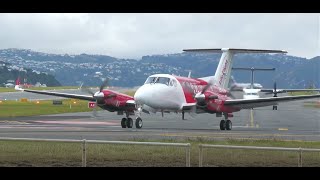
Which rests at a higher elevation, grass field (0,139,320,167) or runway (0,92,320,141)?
runway (0,92,320,141)

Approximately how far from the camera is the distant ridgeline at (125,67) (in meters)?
72.2

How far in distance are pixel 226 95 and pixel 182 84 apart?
3622 millimetres

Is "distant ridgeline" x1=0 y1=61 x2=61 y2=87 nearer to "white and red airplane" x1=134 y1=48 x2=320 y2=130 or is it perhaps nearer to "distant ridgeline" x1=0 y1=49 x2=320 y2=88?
"distant ridgeline" x1=0 y1=49 x2=320 y2=88

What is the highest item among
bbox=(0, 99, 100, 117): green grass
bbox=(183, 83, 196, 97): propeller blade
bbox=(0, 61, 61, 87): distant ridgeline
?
bbox=(0, 61, 61, 87): distant ridgeline

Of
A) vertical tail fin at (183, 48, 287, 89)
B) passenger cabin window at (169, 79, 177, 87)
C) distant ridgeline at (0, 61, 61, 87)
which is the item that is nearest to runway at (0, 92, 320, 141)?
passenger cabin window at (169, 79, 177, 87)

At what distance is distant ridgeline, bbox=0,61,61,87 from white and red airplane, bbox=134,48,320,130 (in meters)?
51.5

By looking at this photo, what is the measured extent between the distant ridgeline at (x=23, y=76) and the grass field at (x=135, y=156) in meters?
73.7

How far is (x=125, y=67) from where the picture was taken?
3152 inches

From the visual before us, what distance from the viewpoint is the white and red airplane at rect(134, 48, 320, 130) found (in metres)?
41.0

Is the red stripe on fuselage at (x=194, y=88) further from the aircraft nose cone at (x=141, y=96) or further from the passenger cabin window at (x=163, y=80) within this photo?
the aircraft nose cone at (x=141, y=96)
